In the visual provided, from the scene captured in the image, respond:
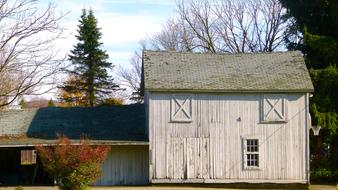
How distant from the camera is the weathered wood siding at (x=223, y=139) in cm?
3391

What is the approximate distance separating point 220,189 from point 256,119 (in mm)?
4466

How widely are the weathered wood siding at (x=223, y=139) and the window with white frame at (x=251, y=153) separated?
225 mm

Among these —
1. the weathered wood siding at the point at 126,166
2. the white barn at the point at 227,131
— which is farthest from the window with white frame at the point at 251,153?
the weathered wood siding at the point at 126,166

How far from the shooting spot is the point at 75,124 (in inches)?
1471

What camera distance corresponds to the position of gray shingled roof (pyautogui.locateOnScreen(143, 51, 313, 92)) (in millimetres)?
34344

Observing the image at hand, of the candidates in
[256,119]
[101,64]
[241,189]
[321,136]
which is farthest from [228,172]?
[101,64]

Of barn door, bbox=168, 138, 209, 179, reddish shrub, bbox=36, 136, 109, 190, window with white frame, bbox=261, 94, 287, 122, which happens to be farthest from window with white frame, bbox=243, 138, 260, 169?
reddish shrub, bbox=36, 136, 109, 190

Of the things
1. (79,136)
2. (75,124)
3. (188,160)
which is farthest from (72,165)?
(75,124)

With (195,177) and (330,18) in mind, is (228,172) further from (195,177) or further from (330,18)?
(330,18)

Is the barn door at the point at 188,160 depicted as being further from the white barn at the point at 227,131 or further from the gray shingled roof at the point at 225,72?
the gray shingled roof at the point at 225,72

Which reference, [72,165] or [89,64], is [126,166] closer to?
[72,165]

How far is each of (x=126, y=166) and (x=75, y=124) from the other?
4414 millimetres

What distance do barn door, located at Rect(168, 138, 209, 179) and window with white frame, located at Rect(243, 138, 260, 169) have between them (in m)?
2.05

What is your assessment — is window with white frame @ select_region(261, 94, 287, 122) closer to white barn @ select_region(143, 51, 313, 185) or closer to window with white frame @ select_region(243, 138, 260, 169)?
white barn @ select_region(143, 51, 313, 185)
